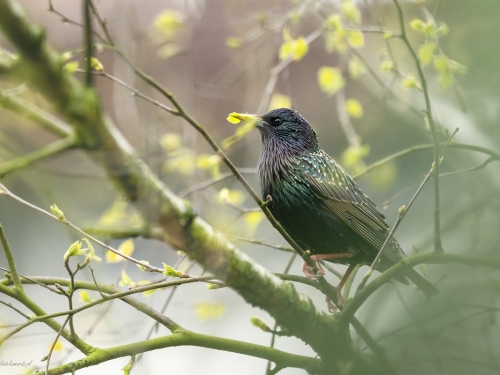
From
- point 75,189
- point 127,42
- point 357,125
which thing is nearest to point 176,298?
point 75,189

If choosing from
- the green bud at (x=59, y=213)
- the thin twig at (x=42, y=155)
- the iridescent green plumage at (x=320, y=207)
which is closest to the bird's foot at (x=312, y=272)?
the iridescent green plumage at (x=320, y=207)

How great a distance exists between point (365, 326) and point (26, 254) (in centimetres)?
173

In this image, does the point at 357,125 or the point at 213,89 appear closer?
the point at 213,89

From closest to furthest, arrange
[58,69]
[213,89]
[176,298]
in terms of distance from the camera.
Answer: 1. [58,69]
2. [176,298]
3. [213,89]

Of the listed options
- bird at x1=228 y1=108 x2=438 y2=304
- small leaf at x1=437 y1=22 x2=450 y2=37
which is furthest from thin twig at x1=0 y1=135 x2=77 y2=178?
small leaf at x1=437 y1=22 x2=450 y2=37

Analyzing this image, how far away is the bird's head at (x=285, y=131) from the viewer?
2.20 m

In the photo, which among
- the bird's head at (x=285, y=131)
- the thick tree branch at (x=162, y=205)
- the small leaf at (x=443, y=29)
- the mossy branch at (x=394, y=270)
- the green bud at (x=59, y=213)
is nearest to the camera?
the thick tree branch at (x=162, y=205)

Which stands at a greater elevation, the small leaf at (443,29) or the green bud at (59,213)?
the small leaf at (443,29)

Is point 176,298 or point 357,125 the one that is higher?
point 357,125

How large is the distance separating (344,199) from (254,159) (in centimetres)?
149

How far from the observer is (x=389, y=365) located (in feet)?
3.29

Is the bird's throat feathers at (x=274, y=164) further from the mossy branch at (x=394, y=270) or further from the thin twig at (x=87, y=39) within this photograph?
the thin twig at (x=87, y=39)

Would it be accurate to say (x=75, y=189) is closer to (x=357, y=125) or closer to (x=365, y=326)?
(x=365, y=326)

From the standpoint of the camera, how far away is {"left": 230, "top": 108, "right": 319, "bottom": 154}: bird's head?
2.20m
